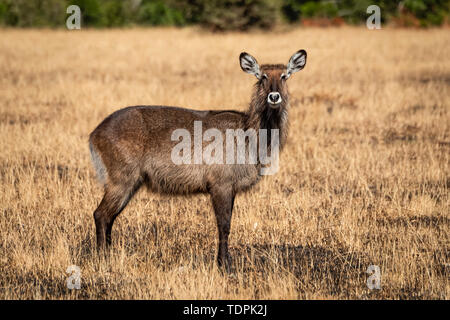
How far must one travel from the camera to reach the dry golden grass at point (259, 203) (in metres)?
4.79

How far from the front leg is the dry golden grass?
0.17m

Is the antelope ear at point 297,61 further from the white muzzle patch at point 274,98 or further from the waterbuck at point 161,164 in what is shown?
the white muzzle patch at point 274,98

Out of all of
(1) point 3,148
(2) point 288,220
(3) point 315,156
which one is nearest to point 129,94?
(1) point 3,148

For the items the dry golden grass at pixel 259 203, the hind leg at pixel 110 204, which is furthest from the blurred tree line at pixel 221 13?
the hind leg at pixel 110 204

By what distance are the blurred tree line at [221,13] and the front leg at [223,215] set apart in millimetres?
23917

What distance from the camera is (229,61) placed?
1850cm

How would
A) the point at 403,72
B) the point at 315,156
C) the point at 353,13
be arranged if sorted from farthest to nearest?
the point at 353,13
the point at 403,72
the point at 315,156

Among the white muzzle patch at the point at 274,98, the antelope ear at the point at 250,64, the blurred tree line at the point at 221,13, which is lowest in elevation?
the white muzzle patch at the point at 274,98

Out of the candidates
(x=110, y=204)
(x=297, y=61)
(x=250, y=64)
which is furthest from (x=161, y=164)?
(x=297, y=61)

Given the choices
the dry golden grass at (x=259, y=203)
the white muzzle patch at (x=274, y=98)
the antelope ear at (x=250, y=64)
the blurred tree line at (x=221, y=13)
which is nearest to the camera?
the dry golden grass at (x=259, y=203)

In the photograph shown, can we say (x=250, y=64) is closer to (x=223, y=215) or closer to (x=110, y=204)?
(x=223, y=215)

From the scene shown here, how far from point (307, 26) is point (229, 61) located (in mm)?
18193

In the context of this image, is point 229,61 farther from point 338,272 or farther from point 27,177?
point 338,272

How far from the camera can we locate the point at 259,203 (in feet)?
22.1
